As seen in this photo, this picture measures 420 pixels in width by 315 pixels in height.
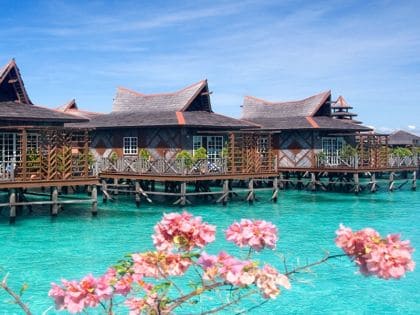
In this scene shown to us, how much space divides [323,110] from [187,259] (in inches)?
1567

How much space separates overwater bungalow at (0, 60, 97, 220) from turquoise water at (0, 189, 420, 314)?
196cm

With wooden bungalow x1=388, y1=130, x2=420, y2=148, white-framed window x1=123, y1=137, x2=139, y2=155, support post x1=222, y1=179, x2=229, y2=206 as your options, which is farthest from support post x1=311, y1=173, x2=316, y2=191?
wooden bungalow x1=388, y1=130, x2=420, y2=148

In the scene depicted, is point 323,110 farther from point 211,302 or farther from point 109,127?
point 211,302

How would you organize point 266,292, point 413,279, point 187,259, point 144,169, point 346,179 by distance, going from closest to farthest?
point 266,292 → point 187,259 → point 413,279 → point 144,169 → point 346,179

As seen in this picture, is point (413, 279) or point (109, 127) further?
point (109, 127)

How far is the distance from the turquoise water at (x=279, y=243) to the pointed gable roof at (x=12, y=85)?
5.82 m

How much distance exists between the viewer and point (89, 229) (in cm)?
2256

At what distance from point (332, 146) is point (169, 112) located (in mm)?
13157

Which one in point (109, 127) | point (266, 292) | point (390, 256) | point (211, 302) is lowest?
point (211, 302)

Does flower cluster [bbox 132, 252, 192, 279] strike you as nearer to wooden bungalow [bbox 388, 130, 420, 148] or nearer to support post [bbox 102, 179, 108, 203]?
support post [bbox 102, 179, 108, 203]

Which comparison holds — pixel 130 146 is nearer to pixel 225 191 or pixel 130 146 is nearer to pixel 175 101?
pixel 175 101

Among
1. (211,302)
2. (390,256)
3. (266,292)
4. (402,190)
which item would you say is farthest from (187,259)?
(402,190)

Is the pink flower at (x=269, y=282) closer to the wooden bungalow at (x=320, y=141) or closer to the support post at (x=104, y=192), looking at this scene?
the support post at (x=104, y=192)

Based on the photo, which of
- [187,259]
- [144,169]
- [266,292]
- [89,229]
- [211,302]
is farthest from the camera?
[144,169]
